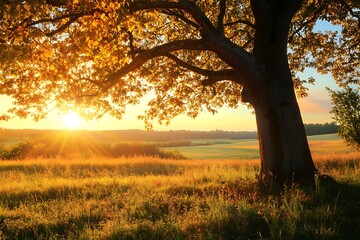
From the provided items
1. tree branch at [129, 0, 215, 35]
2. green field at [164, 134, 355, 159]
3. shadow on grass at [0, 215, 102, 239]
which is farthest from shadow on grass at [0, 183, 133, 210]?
green field at [164, 134, 355, 159]

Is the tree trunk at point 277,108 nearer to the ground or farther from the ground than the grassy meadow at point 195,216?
farther from the ground

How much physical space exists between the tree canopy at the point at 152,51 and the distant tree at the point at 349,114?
1266 centimetres

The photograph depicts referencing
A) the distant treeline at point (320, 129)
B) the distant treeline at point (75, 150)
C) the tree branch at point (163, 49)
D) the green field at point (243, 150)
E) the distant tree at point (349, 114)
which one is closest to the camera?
the tree branch at point (163, 49)

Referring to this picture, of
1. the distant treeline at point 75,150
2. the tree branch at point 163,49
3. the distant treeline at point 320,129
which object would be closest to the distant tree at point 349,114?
the distant treeline at point 75,150

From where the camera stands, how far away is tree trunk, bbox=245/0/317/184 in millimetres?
11383

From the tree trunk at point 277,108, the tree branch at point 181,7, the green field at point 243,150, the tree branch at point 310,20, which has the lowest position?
the green field at point 243,150

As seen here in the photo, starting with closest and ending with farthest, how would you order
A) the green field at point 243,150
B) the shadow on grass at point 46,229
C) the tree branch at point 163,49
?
the shadow on grass at point 46,229 < the tree branch at point 163,49 < the green field at point 243,150

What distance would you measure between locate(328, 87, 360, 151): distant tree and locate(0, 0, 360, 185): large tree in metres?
13.5

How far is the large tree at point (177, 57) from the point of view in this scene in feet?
27.1

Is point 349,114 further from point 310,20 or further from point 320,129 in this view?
point 320,129

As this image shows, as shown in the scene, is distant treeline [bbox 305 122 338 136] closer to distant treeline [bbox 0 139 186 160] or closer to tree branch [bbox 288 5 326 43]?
distant treeline [bbox 0 139 186 160]

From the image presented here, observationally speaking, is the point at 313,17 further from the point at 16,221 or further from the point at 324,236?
the point at 16,221

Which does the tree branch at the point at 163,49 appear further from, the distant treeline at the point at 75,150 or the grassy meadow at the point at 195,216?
the distant treeline at the point at 75,150

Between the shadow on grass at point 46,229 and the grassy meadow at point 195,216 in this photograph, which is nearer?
the grassy meadow at point 195,216
